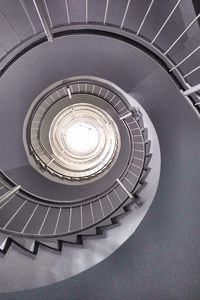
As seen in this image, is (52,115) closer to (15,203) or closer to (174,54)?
(15,203)

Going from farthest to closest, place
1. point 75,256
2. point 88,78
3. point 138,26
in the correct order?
point 88,78 < point 75,256 < point 138,26

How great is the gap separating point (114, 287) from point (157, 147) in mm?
2069

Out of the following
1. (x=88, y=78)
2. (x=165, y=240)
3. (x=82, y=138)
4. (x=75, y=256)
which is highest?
(x=88, y=78)

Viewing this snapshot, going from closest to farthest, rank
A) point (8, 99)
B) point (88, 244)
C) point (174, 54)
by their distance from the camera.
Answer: point (174, 54), point (88, 244), point (8, 99)

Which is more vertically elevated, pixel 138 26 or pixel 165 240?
pixel 138 26

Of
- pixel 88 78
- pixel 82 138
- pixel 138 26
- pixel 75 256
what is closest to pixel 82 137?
pixel 82 138

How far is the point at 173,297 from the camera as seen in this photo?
11.3ft

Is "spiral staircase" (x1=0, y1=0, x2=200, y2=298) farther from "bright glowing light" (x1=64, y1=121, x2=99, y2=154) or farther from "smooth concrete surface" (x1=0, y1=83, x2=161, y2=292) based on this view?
"bright glowing light" (x1=64, y1=121, x2=99, y2=154)

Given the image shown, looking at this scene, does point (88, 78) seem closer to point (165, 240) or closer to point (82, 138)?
point (165, 240)

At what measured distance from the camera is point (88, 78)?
4.97 metres

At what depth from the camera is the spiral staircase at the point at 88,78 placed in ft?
10.1

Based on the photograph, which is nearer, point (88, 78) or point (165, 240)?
point (165, 240)

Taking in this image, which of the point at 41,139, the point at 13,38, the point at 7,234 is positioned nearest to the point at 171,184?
the point at 7,234

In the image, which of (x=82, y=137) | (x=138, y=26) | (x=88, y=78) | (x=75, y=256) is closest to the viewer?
(x=138, y=26)
